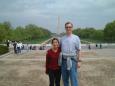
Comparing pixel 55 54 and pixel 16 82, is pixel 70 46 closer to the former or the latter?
pixel 55 54

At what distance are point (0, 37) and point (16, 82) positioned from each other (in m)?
50.4

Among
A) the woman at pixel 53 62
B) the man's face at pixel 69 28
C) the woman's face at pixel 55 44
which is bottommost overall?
the woman at pixel 53 62

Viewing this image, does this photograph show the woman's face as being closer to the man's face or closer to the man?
the man

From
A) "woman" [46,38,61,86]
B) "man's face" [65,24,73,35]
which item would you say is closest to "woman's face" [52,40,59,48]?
"woman" [46,38,61,86]

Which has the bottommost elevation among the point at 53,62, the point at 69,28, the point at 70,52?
the point at 53,62

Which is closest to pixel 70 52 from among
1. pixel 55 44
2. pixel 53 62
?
pixel 55 44

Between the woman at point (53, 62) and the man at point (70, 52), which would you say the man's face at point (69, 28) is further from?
the woman at point (53, 62)

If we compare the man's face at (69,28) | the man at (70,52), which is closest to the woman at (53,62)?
the man at (70,52)

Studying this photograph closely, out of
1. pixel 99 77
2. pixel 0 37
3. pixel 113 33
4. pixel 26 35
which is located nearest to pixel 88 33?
pixel 26 35

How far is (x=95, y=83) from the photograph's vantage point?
34.5 ft

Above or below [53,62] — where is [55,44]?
above

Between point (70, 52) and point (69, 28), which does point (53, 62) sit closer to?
point (70, 52)

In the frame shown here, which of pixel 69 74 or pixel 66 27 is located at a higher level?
pixel 66 27

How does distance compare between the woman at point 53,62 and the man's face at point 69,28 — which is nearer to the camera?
the man's face at point 69,28
